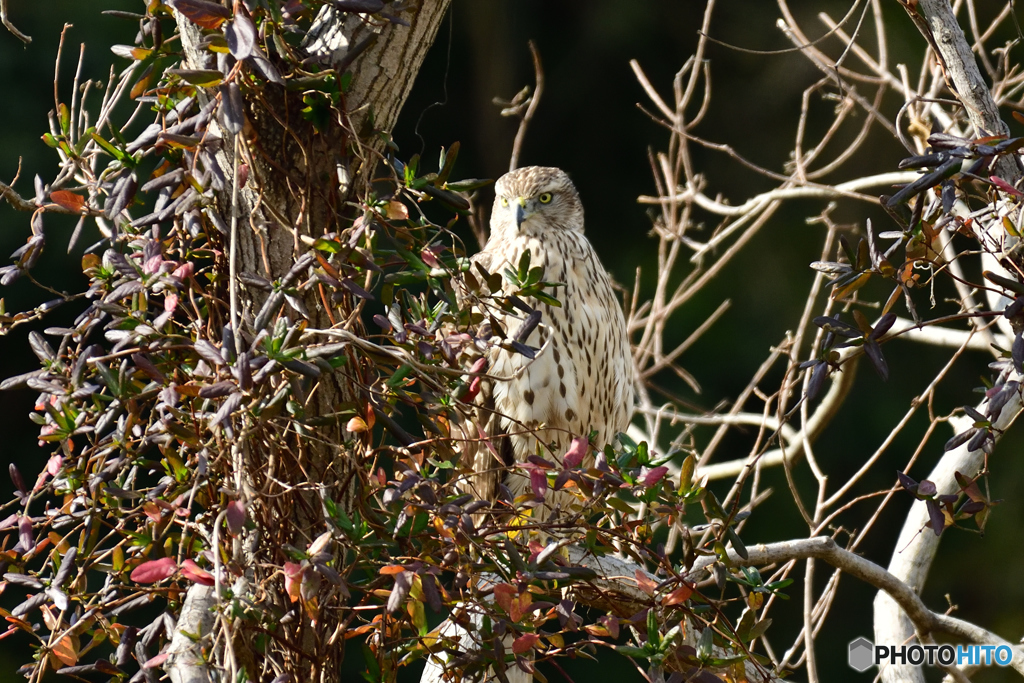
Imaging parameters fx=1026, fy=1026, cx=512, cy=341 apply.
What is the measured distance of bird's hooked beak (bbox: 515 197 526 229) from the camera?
2.21m

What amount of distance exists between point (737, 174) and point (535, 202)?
3269mm

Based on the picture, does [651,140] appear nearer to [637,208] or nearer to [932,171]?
A: [637,208]

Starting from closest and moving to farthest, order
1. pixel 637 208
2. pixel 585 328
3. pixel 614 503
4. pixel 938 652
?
pixel 614 503 → pixel 938 652 → pixel 585 328 → pixel 637 208

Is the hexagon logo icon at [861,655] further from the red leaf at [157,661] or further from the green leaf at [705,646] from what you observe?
the red leaf at [157,661]

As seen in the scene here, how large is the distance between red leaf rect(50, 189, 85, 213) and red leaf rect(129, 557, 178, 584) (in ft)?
1.17

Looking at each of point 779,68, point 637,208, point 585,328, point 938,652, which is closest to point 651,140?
point 637,208

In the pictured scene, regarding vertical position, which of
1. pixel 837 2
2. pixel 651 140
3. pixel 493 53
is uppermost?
pixel 837 2

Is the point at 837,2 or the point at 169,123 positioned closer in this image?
the point at 169,123

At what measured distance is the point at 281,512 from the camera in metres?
0.98

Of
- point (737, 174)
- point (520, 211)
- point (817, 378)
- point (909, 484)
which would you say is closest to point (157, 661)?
point (817, 378)

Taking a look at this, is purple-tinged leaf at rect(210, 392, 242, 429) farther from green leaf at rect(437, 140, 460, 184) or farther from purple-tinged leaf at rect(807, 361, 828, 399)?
purple-tinged leaf at rect(807, 361, 828, 399)

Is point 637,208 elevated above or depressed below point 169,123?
below

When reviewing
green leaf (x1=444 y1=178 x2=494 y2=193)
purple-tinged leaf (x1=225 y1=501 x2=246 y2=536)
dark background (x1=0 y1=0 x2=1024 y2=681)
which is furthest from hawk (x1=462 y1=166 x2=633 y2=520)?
dark background (x1=0 y1=0 x2=1024 y2=681)

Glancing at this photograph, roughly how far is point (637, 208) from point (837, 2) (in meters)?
1.43
